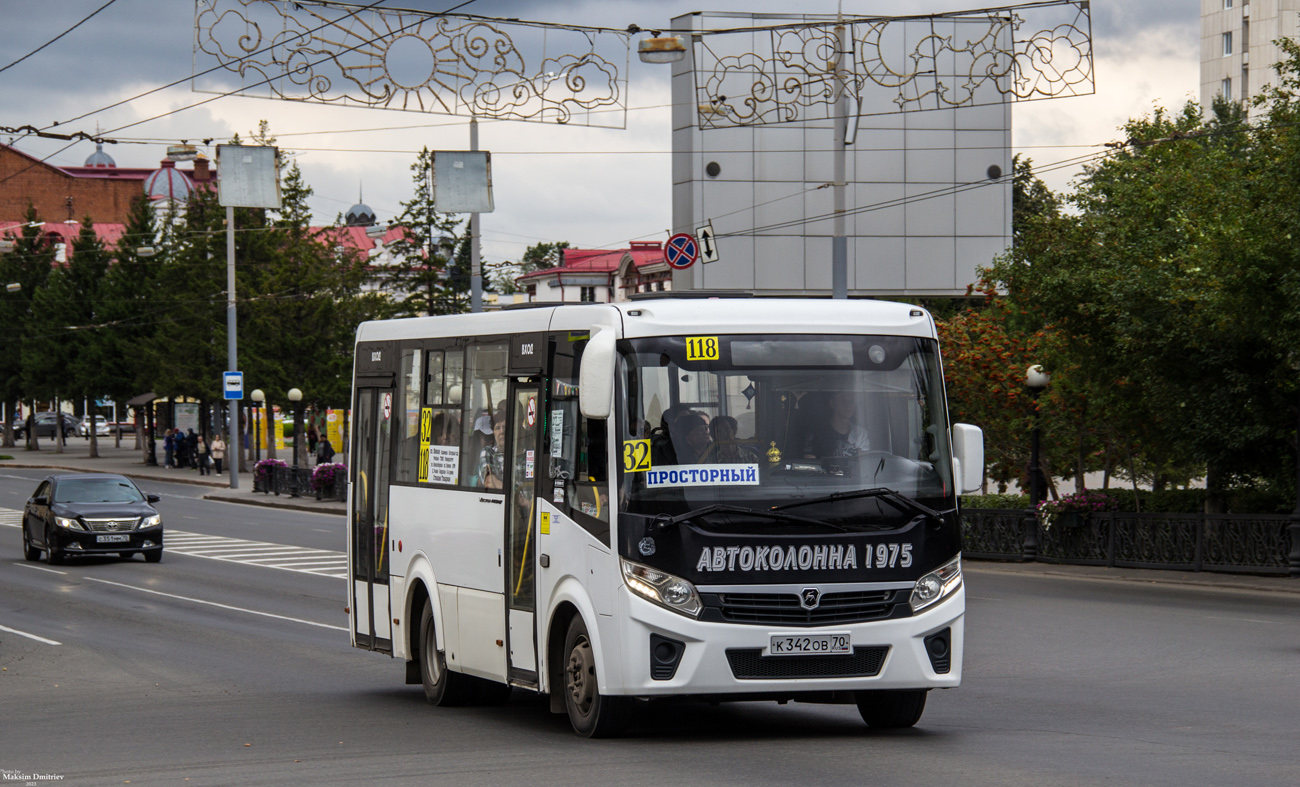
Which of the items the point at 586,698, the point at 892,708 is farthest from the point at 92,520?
the point at 892,708

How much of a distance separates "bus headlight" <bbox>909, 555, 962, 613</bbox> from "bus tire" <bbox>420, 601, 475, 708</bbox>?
13.6 feet

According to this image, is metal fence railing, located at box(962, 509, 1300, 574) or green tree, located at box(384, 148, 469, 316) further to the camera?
green tree, located at box(384, 148, 469, 316)

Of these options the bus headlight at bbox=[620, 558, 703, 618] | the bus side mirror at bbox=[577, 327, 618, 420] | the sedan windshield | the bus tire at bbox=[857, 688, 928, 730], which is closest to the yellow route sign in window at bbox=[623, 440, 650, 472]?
the bus side mirror at bbox=[577, 327, 618, 420]

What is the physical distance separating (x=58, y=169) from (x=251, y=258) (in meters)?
66.7

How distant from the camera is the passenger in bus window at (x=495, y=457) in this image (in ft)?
37.3

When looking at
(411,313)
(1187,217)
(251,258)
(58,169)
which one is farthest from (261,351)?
(58,169)

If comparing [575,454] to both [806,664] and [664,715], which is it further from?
[664,715]

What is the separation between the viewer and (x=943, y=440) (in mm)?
10164

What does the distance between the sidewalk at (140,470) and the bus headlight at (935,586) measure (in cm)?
3343

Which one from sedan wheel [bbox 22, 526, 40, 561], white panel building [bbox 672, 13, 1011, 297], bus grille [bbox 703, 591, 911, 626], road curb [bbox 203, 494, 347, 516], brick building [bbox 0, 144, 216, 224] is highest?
brick building [bbox 0, 144, 216, 224]

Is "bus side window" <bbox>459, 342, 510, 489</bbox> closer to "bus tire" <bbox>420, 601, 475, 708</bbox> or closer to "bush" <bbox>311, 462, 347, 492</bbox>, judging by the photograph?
"bus tire" <bbox>420, 601, 475, 708</bbox>

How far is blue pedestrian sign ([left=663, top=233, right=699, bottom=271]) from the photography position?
102ft

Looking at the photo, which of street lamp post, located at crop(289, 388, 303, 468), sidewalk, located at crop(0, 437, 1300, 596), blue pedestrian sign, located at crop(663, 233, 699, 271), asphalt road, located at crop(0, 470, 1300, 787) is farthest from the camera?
street lamp post, located at crop(289, 388, 303, 468)

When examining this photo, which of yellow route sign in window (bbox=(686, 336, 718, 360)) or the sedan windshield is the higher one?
yellow route sign in window (bbox=(686, 336, 718, 360))
